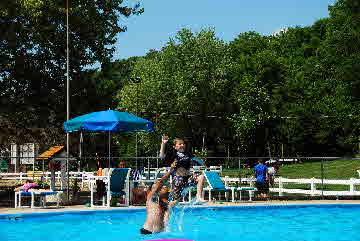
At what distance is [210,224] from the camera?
14422 mm


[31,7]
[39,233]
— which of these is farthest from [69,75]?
[39,233]

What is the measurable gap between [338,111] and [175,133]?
16539 mm

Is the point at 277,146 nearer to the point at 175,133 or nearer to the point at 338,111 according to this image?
the point at 338,111

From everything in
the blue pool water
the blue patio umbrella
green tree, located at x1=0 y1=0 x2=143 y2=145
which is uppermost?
green tree, located at x1=0 y1=0 x2=143 y2=145

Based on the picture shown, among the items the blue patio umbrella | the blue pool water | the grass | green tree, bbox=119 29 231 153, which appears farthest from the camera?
green tree, bbox=119 29 231 153

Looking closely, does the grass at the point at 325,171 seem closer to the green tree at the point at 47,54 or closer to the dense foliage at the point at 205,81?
the dense foliage at the point at 205,81

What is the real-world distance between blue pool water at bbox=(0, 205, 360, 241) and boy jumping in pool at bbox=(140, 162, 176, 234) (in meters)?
0.25

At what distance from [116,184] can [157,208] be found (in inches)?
276

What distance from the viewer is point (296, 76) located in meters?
62.8

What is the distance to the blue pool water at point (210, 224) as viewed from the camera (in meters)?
12.3

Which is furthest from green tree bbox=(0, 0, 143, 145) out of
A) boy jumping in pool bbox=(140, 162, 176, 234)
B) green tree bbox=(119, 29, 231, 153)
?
green tree bbox=(119, 29, 231, 153)

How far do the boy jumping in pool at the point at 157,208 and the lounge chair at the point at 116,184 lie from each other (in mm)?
6193

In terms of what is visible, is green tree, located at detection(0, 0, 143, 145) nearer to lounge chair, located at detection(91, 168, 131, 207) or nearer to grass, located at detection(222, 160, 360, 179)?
lounge chair, located at detection(91, 168, 131, 207)

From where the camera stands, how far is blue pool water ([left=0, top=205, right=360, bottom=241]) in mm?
12289
